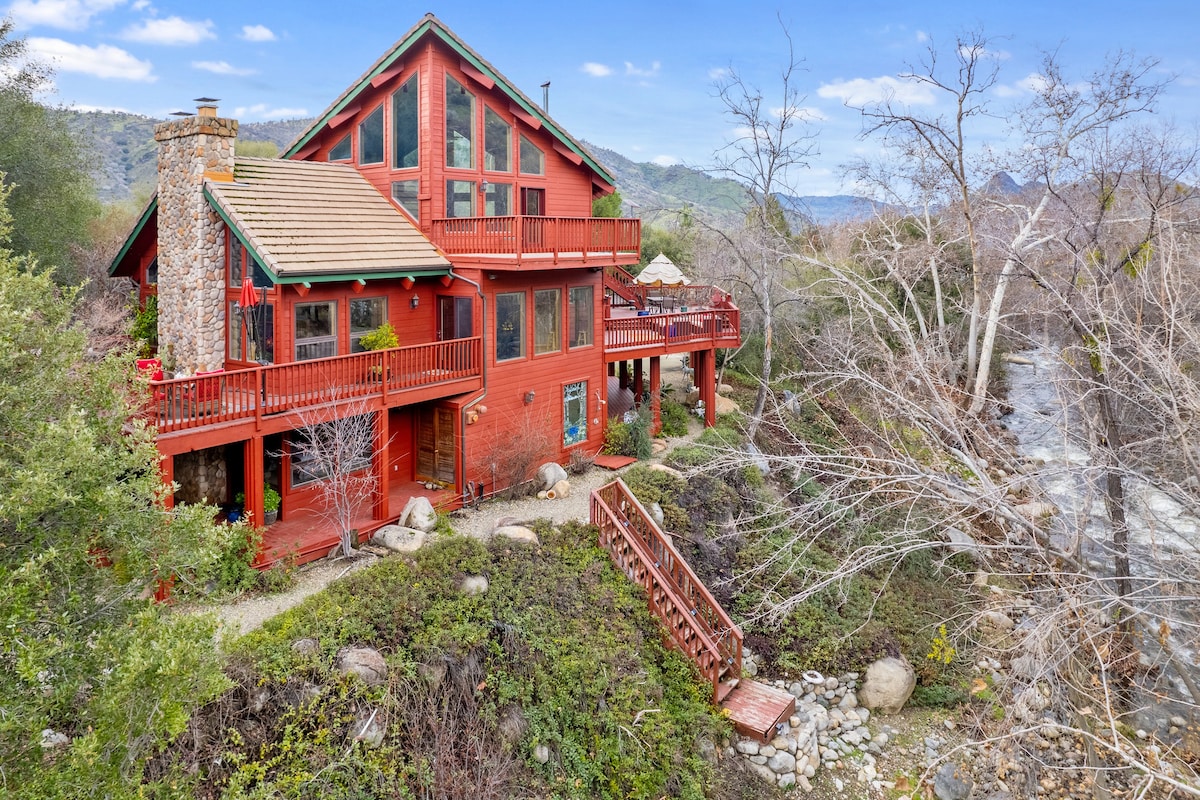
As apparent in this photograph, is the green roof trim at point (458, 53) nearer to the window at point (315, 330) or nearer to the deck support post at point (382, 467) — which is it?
the window at point (315, 330)

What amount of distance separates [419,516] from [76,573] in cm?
793

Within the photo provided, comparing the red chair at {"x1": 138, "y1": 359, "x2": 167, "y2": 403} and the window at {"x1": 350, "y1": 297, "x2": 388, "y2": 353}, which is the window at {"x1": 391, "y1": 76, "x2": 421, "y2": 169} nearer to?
the window at {"x1": 350, "y1": 297, "x2": 388, "y2": 353}

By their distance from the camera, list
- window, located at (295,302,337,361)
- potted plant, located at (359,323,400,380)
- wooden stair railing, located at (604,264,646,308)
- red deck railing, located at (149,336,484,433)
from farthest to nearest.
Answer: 1. wooden stair railing, located at (604,264,646,308)
2. potted plant, located at (359,323,400,380)
3. window, located at (295,302,337,361)
4. red deck railing, located at (149,336,484,433)

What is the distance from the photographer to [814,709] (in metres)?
12.4

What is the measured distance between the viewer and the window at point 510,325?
16.4m

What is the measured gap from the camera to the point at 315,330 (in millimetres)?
14305

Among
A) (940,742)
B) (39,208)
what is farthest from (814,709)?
(39,208)

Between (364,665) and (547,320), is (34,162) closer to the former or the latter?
(547,320)

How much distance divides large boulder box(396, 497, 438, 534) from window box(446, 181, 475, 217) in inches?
249

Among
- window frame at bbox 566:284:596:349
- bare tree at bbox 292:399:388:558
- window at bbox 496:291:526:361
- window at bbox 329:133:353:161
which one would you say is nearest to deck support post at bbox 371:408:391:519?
bare tree at bbox 292:399:388:558

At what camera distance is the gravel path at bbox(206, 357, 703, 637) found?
10.5 m

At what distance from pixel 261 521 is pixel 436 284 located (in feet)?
21.2

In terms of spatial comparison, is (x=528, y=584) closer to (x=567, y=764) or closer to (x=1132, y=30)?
(x=567, y=764)

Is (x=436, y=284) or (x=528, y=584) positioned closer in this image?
(x=528, y=584)
